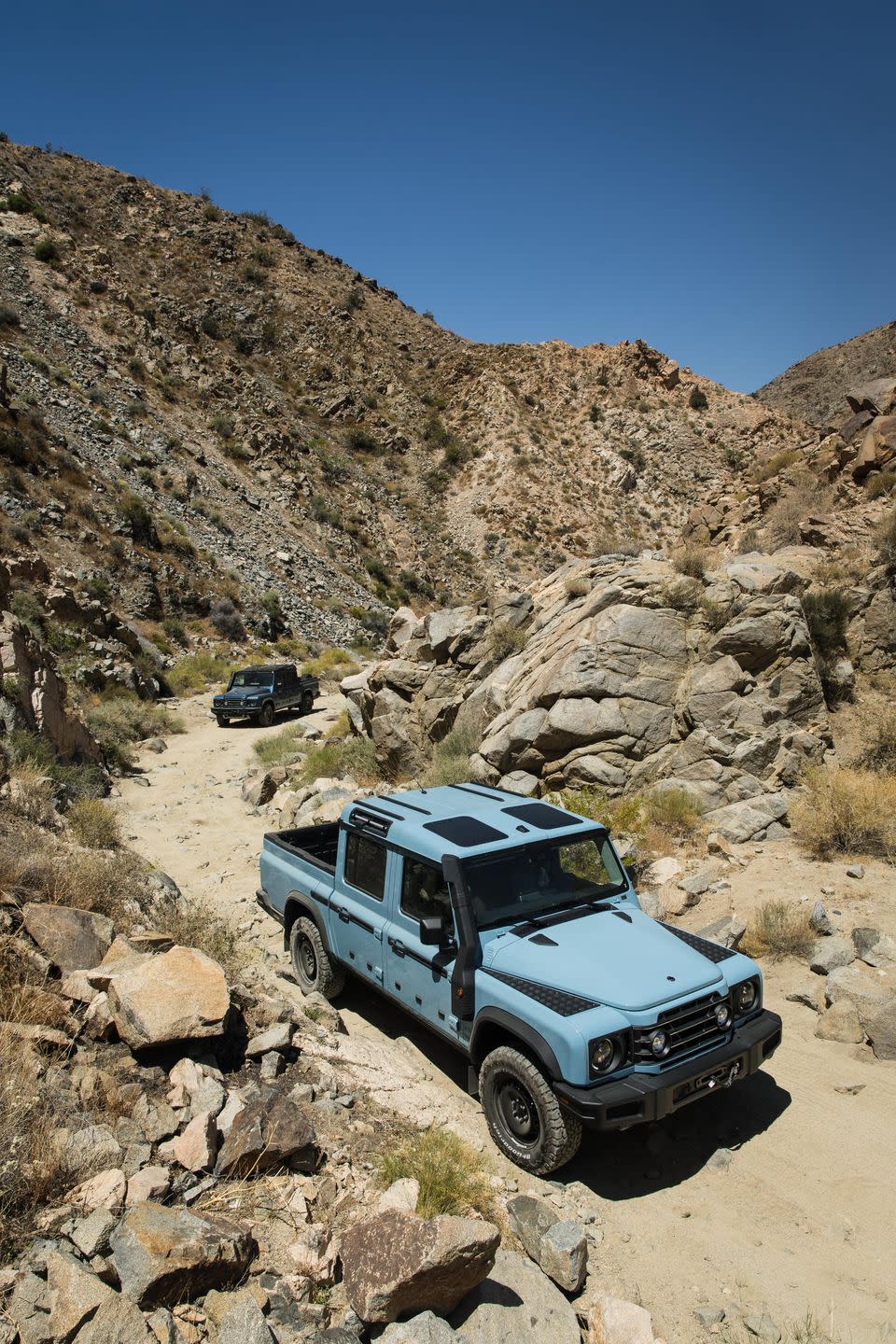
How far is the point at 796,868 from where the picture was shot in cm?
772

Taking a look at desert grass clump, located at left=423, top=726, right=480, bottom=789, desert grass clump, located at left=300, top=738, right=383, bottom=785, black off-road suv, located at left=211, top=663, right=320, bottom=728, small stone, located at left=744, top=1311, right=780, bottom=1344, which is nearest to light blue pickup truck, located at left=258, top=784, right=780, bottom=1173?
small stone, located at left=744, top=1311, right=780, bottom=1344

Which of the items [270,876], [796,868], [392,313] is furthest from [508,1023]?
[392,313]

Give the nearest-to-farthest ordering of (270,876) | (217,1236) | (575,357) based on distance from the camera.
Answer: (217,1236)
(270,876)
(575,357)

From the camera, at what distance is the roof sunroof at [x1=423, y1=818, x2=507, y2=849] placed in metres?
5.20

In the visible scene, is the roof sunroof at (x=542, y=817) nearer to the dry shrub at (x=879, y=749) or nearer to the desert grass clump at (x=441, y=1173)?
the desert grass clump at (x=441, y=1173)

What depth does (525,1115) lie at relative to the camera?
4426 mm

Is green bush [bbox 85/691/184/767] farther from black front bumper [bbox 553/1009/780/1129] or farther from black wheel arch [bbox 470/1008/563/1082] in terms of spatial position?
black front bumper [bbox 553/1009/780/1129]

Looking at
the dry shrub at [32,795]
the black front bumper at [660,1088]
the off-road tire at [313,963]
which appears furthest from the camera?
the dry shrub at [32,795]

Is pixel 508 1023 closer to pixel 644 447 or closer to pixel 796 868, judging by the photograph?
pixel 796 868

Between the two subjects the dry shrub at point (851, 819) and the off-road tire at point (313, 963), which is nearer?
the off-road tire at point (313, 963)

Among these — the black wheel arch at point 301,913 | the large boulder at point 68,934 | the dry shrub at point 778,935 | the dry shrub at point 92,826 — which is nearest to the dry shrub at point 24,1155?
the large boulder at point 68,934

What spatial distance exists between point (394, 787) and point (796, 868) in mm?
7295

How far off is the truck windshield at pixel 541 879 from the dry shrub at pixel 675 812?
3565 mm

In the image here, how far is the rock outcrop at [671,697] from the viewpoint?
9656 millimetres
